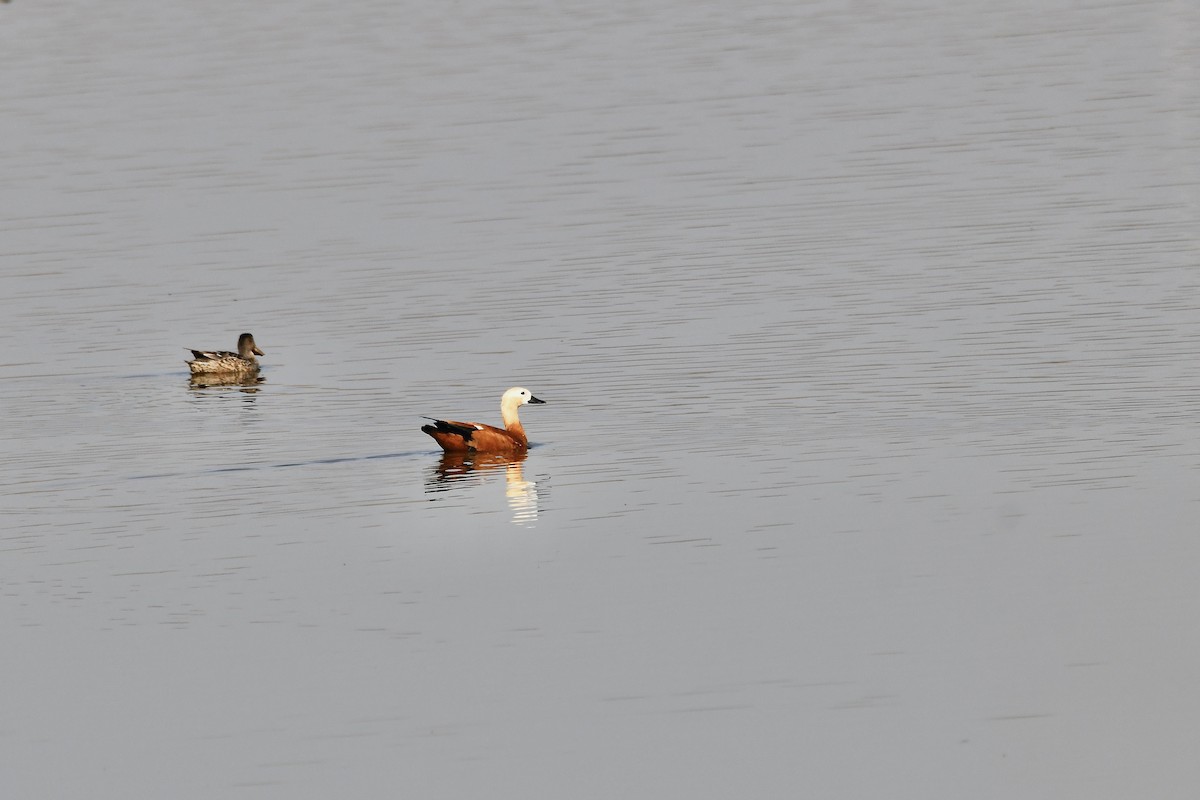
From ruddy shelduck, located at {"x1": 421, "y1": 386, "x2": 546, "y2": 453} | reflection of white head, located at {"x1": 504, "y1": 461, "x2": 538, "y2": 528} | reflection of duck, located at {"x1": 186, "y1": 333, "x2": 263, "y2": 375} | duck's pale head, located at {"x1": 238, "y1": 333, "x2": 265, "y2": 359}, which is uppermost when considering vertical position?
duck's pale head, located at {"x1": 238, "y1": 333, "x2": 265, "y2": 359}

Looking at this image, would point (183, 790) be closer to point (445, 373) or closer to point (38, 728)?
point (38, 728)

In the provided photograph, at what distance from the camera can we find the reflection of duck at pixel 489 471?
21844mm

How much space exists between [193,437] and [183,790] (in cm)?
1242

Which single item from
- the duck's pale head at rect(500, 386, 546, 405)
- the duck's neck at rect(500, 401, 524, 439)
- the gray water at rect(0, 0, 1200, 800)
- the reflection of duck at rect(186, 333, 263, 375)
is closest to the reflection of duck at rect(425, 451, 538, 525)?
the gray water at rect(0, 0, 1200, 800)

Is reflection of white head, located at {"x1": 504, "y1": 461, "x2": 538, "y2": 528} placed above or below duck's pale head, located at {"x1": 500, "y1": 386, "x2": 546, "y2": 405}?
below

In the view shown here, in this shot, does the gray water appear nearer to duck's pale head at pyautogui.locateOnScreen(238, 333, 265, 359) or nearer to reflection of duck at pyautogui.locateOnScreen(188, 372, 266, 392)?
reflection of duck at pyautogui.locateOnScreen(188, 372, 266, 392)

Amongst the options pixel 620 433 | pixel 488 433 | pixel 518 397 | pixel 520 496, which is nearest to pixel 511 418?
pixel 518 397

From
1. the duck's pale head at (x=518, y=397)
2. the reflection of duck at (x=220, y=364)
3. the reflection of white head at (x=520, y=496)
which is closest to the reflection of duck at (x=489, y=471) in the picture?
the reflection of white head at (x=520, y=496)

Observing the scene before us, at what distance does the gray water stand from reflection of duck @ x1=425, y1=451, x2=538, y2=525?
130 millimetres

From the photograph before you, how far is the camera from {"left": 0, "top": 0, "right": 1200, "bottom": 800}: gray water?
599 inches

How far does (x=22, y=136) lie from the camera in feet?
166

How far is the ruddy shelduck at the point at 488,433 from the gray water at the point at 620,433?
392 millimetres

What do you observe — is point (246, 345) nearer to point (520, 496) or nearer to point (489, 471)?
point (489, 471)

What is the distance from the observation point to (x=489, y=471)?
2420cm
